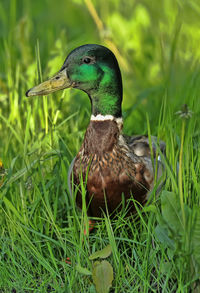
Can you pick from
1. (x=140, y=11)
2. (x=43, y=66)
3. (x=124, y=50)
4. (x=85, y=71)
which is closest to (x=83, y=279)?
(x=85, y=71)

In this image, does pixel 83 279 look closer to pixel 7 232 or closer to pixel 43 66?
pixel 7 232

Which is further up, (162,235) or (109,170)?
(109,170)

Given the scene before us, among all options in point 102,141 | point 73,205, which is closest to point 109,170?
point 102,141

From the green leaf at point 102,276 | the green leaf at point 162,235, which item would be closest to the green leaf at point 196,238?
Result: the green leaf at point 162,235

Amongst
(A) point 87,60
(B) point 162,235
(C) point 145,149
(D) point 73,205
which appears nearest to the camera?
(B) point 162,235

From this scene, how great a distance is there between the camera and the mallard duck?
253 centimetres

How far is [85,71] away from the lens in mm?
2533

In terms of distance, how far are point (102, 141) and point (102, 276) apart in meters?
0.66

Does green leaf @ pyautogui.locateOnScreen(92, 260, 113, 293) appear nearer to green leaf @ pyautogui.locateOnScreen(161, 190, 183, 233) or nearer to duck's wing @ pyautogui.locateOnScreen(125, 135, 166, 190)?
green leaf @ pyautogui.locateOnScreen(161, 190, 183, 233)

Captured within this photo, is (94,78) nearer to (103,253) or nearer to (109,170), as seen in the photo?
(109,170)

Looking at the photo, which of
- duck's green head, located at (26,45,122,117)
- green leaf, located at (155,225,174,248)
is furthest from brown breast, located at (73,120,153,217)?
green leaf, located at (155,225,174,248)

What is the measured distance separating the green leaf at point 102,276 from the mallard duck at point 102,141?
37 cm

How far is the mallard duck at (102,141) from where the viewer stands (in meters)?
2.53

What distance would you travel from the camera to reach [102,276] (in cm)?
225
